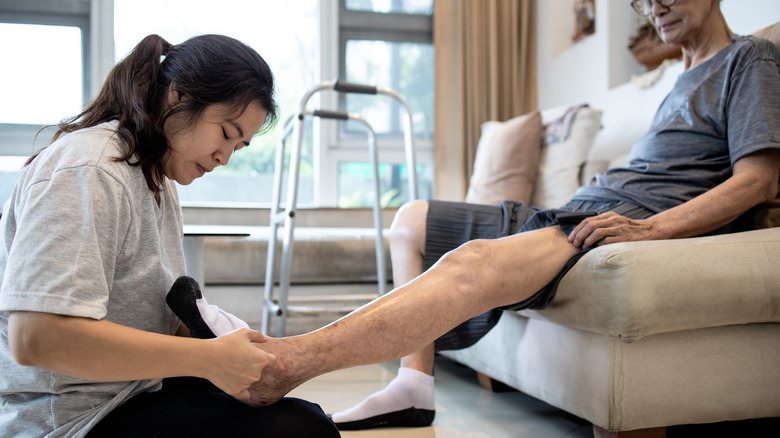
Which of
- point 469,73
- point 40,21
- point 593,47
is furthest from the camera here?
point 469,73

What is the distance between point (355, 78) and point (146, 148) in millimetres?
2892

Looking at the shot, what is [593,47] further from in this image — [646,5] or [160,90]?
[160,90]

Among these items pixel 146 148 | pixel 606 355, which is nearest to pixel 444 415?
pixel 606 355

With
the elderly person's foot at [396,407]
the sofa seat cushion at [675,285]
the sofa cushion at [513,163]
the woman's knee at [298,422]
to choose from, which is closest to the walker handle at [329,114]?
the sofa cushion at [513,163]

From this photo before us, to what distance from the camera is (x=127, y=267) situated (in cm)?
78

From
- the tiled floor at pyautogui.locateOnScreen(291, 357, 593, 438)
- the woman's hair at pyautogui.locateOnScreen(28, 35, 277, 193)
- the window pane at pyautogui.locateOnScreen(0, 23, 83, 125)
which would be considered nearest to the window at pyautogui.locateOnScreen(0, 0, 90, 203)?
the window pane at pyautogui.locateOnScreen(0, 23, 83, 125)

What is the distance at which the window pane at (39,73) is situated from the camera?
318 cm

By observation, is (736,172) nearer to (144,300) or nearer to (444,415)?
(444,415)

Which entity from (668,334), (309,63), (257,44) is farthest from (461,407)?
(257,44)

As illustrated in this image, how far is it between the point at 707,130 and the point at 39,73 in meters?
3.18

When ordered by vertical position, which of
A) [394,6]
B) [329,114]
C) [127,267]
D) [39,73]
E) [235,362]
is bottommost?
[235,362]

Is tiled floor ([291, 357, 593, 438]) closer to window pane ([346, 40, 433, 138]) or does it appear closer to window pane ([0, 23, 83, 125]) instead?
window pane ([346, 40, 433, 138])

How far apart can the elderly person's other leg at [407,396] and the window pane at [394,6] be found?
2490 mm

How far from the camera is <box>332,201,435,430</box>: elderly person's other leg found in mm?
1323
